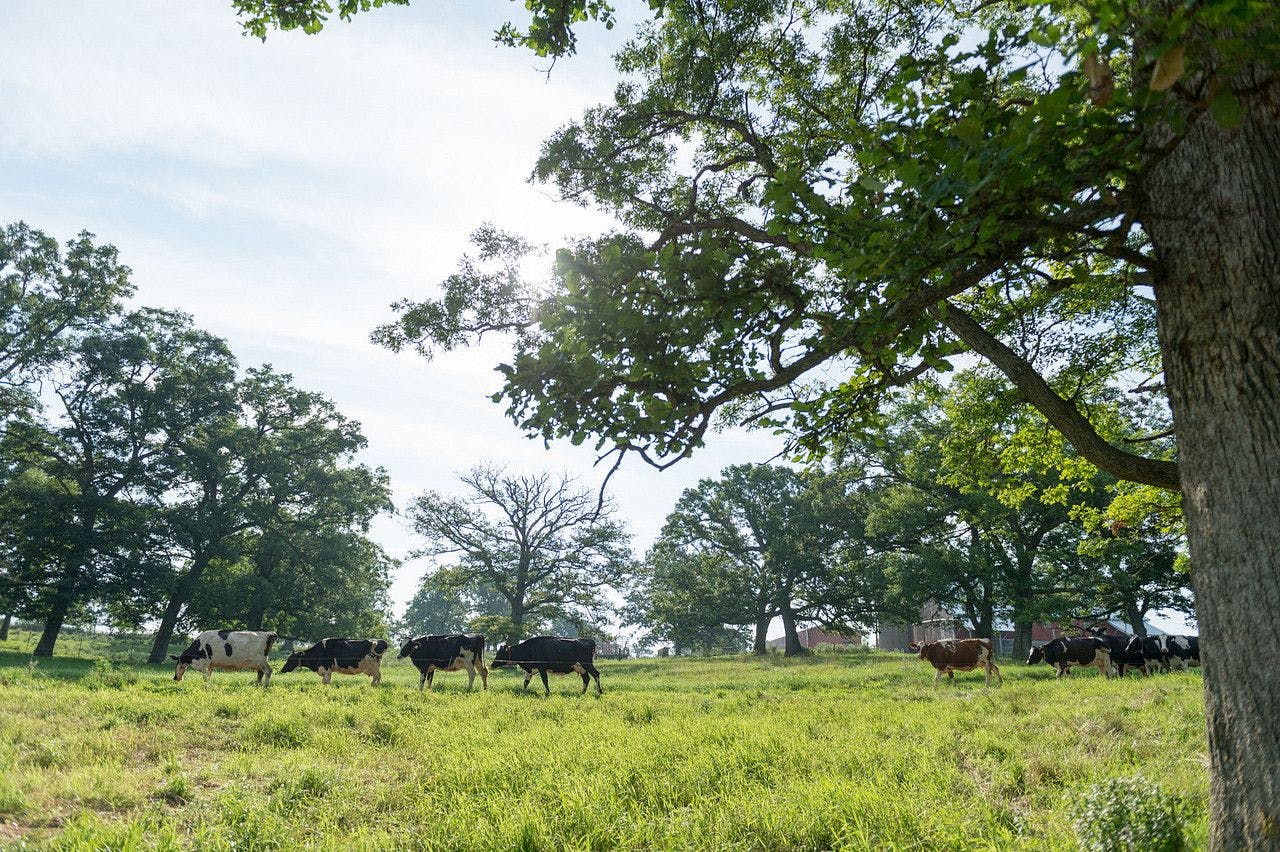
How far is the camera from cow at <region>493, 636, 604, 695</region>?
931 inches

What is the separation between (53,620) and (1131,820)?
40.5 metres

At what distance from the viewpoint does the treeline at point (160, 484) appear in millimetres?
32406

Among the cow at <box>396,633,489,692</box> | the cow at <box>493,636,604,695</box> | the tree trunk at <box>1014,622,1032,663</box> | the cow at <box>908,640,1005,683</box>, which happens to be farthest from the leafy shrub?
the tree trunk at <box>1014,622,1032,663</box>

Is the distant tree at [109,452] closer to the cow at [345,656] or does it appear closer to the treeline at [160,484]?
the treeline at [160,484]

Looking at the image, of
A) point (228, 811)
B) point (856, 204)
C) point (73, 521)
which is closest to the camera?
point (856, 204)

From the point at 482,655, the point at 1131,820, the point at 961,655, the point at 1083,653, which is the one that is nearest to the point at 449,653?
the point at 482,655

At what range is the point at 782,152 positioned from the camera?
32.0ft

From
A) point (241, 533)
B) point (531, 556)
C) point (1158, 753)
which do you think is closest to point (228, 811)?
point (1158, 753)

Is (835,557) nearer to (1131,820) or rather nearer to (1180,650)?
(1180,650)

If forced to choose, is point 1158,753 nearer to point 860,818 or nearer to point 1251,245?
point 860,818

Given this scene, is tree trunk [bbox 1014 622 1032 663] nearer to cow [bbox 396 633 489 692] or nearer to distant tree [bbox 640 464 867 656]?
distant tree [bbox 640 464 867 656]

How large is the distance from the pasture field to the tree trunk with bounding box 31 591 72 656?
23.0 meters

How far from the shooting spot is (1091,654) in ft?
87.4

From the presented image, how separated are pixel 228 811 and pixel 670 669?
104 ft
